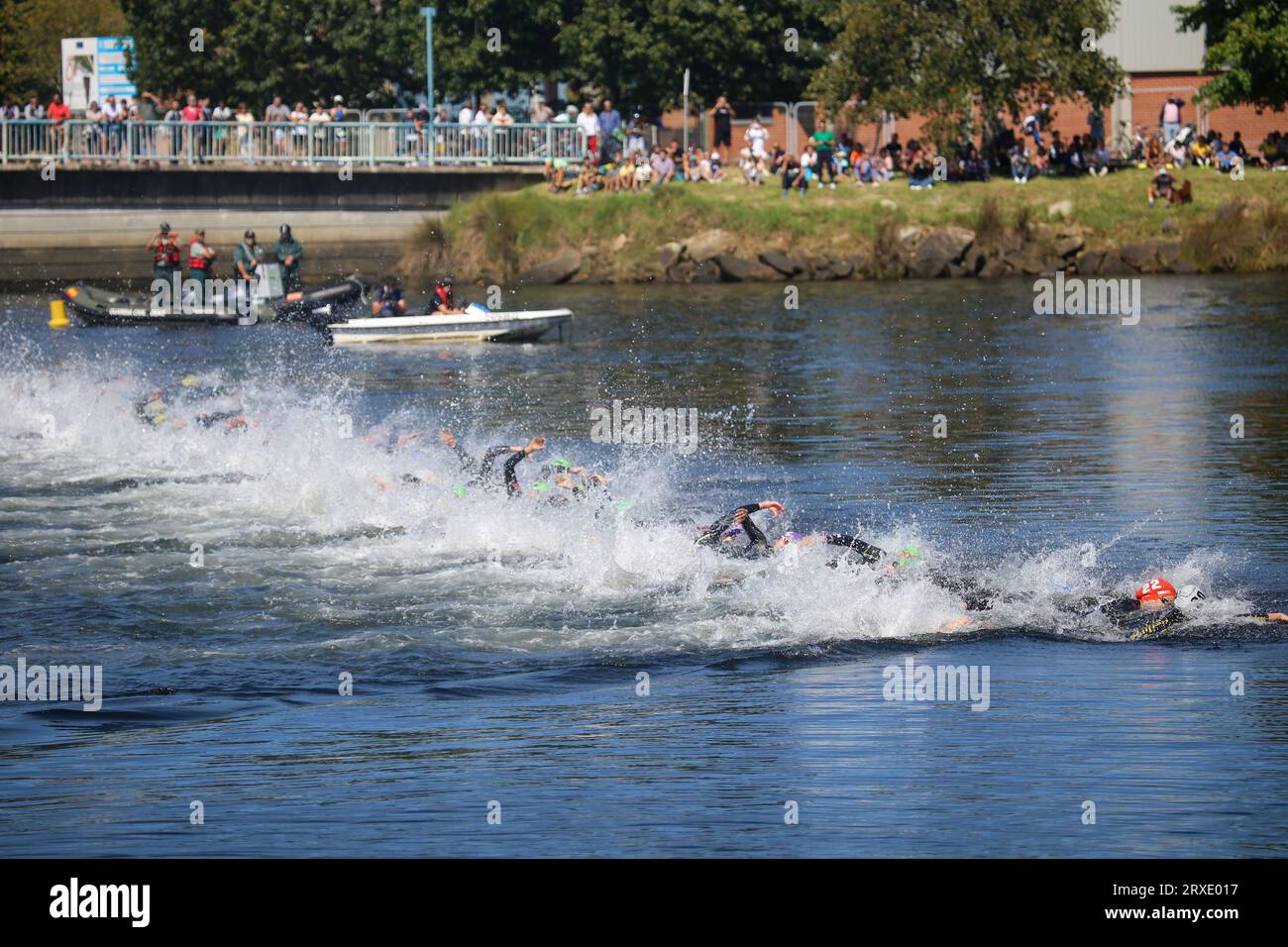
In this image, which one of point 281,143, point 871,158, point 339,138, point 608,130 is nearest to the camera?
point 281,143

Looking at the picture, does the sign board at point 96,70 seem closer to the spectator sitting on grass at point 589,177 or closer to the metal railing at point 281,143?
the metal railing at point 281,143

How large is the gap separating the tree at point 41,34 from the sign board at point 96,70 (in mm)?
3362

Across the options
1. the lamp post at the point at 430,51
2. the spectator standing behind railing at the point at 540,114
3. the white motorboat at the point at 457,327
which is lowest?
the white motorboat at the point at 457,327

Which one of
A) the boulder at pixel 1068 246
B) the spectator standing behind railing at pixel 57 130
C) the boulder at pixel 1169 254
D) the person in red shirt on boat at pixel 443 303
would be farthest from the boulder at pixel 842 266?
the spectator standing behind railing at pixel 57 130

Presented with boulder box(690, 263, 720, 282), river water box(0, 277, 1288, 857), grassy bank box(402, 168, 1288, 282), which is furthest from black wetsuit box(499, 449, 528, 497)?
boulder box(690, 263, 720, 282)

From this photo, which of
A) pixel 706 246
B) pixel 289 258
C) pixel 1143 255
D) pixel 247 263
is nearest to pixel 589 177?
pixel 706 246

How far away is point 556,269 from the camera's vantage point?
54.0 m

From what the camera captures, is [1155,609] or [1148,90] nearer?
[1155,609]
